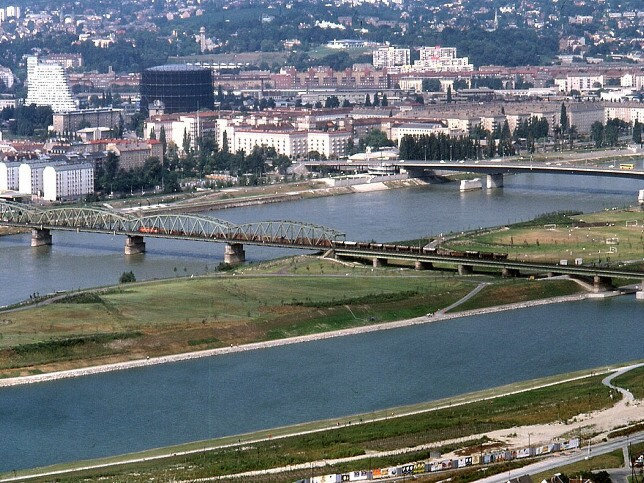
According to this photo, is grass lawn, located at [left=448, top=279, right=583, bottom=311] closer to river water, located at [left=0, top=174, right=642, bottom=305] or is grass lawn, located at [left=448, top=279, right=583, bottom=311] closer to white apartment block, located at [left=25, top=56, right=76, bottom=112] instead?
river water, located at [left=0, top=174, right=642, bottom=305]

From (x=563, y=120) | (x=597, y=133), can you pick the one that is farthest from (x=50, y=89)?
(x=597, y=133)

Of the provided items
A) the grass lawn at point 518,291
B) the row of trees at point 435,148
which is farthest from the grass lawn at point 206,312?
the row of trees at point 435,148

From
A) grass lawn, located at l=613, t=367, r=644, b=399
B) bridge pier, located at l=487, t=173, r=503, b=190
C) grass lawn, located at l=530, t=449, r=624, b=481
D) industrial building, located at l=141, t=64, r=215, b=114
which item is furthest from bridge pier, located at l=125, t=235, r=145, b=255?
industrial building, located at l=141, t=64, r=215, b=114

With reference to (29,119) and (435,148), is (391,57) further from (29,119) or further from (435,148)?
(435,148)

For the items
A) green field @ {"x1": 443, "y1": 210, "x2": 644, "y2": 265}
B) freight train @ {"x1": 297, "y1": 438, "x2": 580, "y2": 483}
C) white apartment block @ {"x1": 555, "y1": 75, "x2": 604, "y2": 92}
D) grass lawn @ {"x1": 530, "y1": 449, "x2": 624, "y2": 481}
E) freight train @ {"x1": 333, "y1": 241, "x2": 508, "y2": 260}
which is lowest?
freight train @ {"x1": 297, "y1": 438, "x2": 580, "y2": 483}

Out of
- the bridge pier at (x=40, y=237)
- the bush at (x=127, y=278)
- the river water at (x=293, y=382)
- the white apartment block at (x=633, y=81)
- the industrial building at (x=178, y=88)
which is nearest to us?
the river water at (x=293, y=382)

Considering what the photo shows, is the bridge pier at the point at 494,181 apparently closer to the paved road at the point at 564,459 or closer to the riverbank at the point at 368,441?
the riverbank at the point at 368,441

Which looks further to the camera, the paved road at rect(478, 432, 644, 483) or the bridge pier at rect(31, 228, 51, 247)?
the bridge pier at rect(31, 228, 51, 247)
